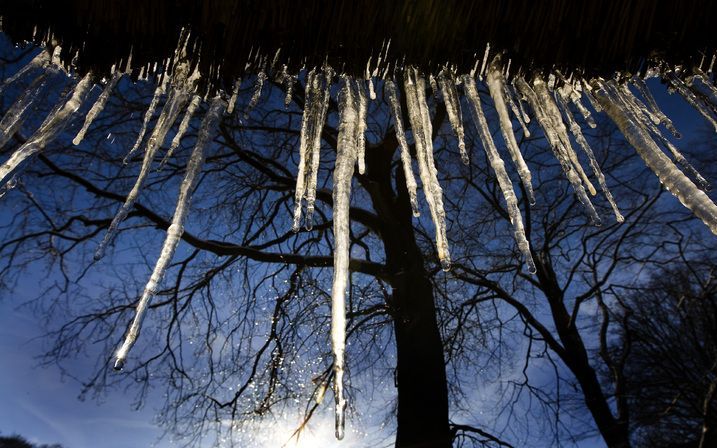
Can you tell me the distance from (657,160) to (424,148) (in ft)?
3.38

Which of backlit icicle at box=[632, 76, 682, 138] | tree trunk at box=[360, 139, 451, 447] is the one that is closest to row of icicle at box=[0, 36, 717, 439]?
backlit icicle at box=[632, 76, 682, 138]

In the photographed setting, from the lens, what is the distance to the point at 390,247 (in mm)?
7086

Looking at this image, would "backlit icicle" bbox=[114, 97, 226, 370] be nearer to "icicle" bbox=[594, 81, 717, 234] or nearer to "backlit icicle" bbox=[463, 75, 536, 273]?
"backlit icicle" bbox=[463, 75, 536, 273]

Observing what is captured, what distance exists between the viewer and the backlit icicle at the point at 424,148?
77.3 inches

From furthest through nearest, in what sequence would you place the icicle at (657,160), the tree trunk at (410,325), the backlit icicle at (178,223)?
the tree trunk at (410,325)
the backlit icicle at (178,223)
the icicle at (657,160)

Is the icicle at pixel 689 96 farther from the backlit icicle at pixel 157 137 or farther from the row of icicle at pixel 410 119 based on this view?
the backlit icicle at pixel 157 137

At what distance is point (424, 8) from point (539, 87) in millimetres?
828

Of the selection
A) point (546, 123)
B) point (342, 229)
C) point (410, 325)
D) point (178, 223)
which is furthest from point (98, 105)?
point (410, 325)

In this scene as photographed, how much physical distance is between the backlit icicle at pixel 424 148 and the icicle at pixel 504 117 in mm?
337

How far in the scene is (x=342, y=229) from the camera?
192 cm

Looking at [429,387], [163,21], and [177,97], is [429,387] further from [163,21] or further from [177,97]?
[163,21]

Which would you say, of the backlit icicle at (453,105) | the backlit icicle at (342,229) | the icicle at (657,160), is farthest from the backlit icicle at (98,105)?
the icicle at (657,160)

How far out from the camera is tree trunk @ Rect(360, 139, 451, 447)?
207 inches

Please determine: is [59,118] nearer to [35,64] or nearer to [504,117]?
[35,64]
